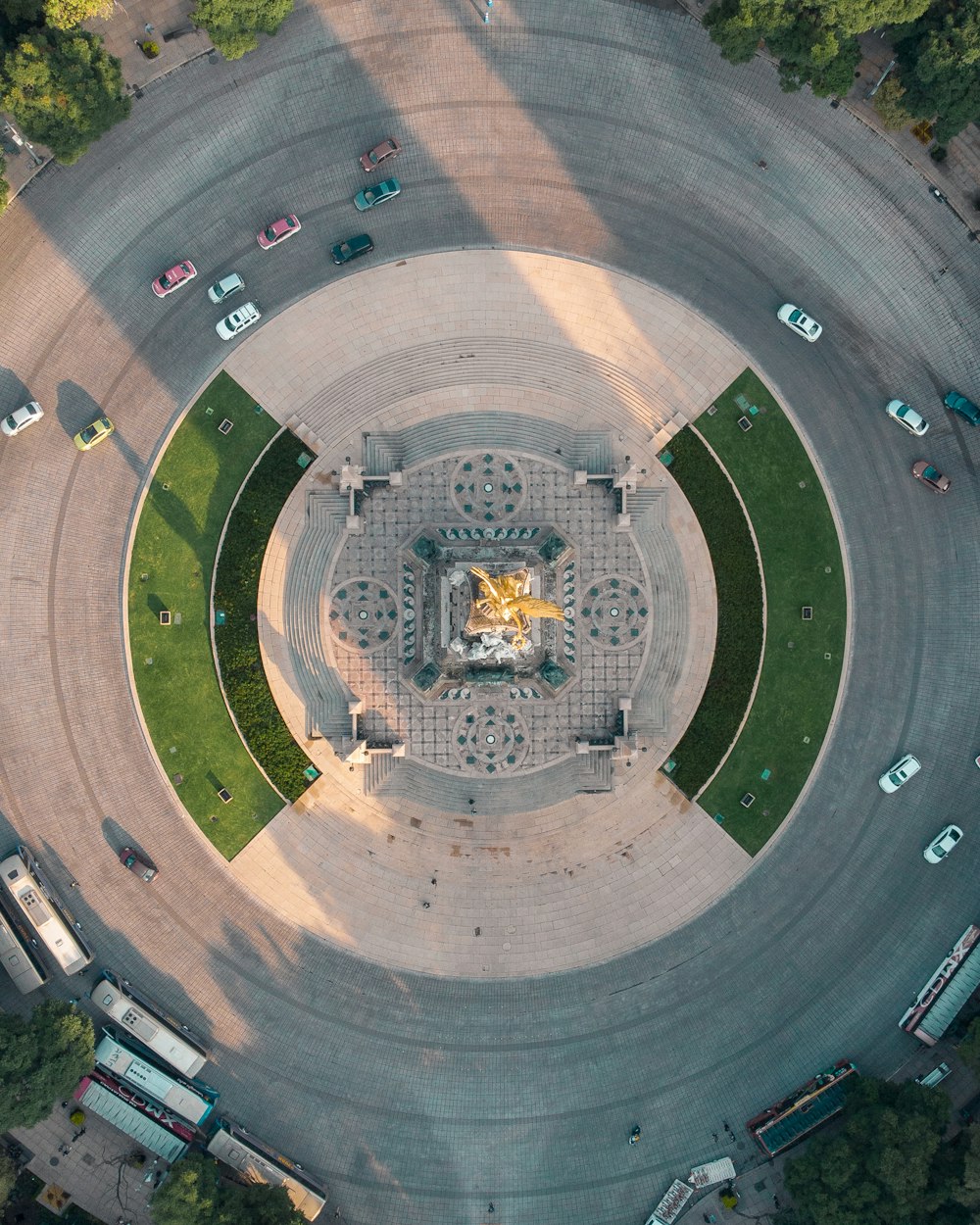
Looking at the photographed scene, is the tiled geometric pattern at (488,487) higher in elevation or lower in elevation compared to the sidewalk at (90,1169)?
higher

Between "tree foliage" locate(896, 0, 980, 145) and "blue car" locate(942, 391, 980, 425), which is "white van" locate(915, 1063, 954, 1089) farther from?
"tree foliage" locate(896, 0, 980, 145)

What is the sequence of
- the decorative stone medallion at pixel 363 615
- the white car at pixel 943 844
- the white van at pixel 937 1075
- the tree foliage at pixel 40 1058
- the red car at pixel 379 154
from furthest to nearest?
the decorative stone medallion at pixel 363 615 < the white car at pixel 943 844 < the red car at pixel 379 154 < the white van at pixel 937 1075 < the tree foliage at pixel 40 1058

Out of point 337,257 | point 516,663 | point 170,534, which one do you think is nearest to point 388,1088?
point 516,663

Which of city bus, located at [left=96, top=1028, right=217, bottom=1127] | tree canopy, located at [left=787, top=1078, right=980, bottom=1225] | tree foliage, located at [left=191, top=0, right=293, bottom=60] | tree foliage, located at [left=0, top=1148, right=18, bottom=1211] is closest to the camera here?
tree canopy, located at [left=787, top=1078, right=980, bottom=1225]

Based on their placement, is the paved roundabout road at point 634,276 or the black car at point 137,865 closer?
the black car at point 137,865

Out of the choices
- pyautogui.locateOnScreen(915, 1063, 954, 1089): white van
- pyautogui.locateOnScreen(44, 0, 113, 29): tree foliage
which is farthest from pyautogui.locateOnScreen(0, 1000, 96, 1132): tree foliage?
pyautogui.locateOnScreen(44, 0, 113, 29): tree foliage

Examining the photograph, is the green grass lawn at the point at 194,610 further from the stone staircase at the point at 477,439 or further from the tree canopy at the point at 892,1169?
the tree canopy at the point at 892,1169

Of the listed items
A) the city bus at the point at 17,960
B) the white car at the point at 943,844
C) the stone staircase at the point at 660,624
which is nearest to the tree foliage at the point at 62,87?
the stone staircase at the point at 660,624

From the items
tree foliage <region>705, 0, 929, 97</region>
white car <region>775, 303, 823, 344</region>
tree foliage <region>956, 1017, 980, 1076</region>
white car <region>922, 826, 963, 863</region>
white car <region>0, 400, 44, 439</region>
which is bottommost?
tree foliage <region>956, 1017, 980, 1076</region>
